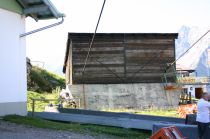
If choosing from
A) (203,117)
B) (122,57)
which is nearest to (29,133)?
(203,117)

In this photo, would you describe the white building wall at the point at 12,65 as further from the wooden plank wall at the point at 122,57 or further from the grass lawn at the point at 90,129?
the wooden plank wall at the point at 122,57

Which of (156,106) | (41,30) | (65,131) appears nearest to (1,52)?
(41,30)

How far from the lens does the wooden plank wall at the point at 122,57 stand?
117ft

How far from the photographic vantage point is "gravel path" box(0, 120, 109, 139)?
44.2 ft

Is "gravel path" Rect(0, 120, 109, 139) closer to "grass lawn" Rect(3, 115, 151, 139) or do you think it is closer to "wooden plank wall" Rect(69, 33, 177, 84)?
"grass lawn" Rect(3, 115, 151, 139)

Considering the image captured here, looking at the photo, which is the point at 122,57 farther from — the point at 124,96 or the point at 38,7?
the point at 38,7

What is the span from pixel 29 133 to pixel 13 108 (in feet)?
12.3

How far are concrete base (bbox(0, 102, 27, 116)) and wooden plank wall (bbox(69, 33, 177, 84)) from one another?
56.6ft

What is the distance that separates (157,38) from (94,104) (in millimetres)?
7661

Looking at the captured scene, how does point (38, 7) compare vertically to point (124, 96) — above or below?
above

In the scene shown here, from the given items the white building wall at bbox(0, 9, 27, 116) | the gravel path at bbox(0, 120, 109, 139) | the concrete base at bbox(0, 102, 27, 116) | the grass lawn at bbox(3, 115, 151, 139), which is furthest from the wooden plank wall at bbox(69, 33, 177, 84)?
the gravel path at bbox(0, 120, 109, 139)

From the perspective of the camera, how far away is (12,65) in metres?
17.9

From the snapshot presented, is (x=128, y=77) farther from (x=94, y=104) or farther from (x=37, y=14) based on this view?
(x=37, y=14)

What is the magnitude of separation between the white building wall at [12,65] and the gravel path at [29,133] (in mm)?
1835
